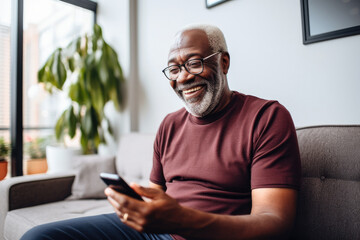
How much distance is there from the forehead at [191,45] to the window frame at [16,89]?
1775mm

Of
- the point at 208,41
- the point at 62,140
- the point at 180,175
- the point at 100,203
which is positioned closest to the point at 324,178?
the point at 180,175

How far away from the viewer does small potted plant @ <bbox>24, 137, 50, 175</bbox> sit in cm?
254

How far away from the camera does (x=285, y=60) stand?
134 cm

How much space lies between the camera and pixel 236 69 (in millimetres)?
1542

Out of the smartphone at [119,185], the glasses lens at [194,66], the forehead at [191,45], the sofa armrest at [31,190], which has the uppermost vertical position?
the forehead at [191,45]

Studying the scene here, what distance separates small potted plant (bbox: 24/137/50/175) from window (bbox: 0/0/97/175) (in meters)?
0.05

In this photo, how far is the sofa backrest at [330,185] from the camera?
86 centimetres

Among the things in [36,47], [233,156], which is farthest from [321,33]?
[36,47]

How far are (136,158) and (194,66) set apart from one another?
999 millimetres

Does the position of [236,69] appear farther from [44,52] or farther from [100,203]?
[44,52]

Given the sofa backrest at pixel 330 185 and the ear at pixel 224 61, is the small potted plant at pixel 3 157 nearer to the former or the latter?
the ear at pixel 224 61

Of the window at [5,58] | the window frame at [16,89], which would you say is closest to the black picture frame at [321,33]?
the window frame at [16,89]

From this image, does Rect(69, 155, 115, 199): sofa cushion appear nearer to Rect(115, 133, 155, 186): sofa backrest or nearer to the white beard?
Rect(115, 133, 155, 186): sofa backrest

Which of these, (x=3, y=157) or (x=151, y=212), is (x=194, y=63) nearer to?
(x=151, y=212)
